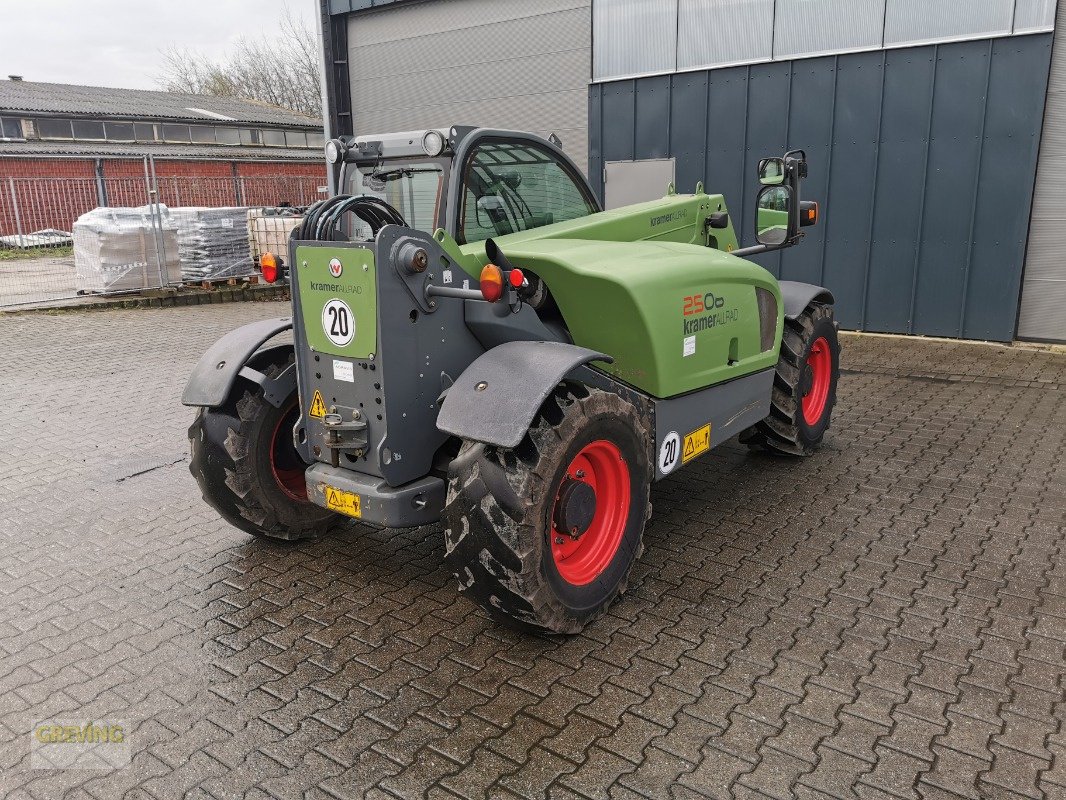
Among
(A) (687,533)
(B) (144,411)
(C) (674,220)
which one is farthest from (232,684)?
(B) (144,411)

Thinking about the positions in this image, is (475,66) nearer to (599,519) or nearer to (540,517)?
(599,519)

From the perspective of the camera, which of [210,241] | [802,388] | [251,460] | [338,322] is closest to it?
[338,322]

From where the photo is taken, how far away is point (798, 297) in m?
5.81

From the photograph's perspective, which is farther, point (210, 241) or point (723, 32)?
point (210, 241)

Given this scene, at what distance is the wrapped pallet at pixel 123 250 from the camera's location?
47.1 feet

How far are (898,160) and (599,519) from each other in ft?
25.7

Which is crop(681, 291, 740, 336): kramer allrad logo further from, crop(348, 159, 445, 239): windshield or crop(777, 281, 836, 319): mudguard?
crop(348, 159, 445, 239): windshield

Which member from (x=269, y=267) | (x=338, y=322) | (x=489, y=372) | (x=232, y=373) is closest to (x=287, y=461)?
(x=232, y=373)

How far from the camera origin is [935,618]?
3.78m

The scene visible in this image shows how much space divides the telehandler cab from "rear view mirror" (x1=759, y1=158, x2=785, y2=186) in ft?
2.24

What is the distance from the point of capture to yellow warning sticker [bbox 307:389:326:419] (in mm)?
3871

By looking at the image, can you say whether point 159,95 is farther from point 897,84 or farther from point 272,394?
point 272,394

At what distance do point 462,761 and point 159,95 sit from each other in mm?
43776

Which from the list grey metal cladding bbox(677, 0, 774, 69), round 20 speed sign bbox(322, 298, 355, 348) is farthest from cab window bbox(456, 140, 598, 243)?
grey metal cladding bbox(677, 0, 774, 69)
